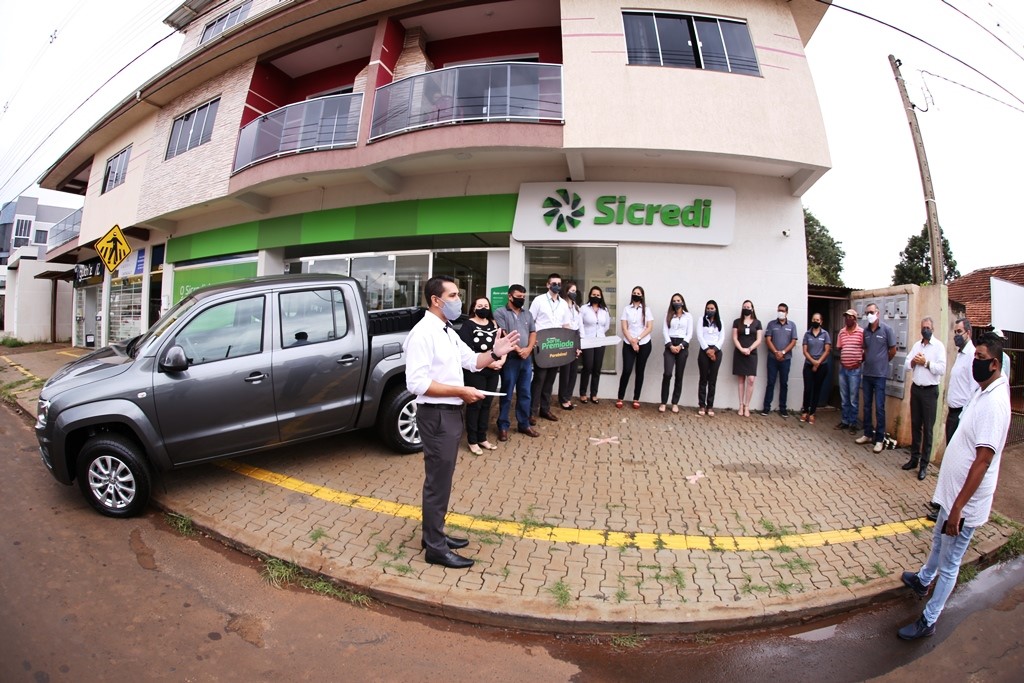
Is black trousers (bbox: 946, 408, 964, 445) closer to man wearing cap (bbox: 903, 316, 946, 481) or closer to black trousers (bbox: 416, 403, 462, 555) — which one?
man wearing cap (bbox: 903, 316, 946, 481)

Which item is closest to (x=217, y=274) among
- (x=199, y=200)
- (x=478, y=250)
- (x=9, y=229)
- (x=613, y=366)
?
(x=199, y=200)

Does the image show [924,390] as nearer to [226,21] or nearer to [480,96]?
[480,96]

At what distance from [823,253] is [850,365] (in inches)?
1288

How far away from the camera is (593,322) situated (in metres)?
7.61

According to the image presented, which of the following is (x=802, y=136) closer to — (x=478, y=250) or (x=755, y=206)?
(x=755, y=206)

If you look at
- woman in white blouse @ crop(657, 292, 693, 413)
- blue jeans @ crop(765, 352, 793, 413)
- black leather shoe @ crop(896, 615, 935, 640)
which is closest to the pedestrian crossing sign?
woman in white blouse @ crop(657, 292, 693, 413)

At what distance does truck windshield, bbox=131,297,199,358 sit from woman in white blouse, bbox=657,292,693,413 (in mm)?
6495

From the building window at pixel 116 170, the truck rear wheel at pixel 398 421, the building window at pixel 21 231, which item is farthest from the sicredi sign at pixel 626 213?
the building window at pixel 21 231

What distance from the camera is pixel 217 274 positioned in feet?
42.3

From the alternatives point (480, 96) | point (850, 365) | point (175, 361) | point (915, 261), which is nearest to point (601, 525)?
point (175, 361)

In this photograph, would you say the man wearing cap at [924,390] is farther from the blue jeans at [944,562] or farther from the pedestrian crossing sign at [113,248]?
the pedestrian crossing sign at [113,248]

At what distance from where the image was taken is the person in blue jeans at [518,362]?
19.1 ft

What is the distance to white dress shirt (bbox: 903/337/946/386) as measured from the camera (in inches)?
212

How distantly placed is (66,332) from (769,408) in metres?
31.8
